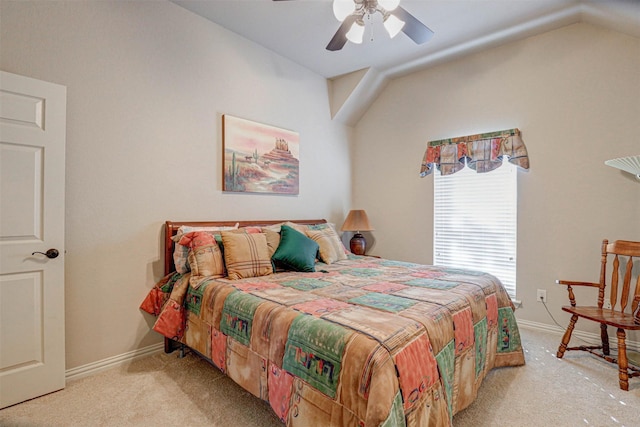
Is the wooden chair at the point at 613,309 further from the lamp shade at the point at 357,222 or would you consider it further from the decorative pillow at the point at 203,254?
the decorative pillow at the point at 203,254

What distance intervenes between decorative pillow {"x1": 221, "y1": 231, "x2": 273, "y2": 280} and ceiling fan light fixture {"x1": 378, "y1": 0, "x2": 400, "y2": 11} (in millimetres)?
1959

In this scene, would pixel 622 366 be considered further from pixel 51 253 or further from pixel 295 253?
pixel 51 253

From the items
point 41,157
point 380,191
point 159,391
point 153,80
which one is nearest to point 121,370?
point 159,391

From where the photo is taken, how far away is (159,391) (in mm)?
1988

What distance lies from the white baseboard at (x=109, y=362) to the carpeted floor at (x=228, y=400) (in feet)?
0.16

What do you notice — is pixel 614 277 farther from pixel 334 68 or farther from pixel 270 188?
pixel 334 68

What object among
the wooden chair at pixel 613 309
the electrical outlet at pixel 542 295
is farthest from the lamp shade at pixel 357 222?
the wooden chair at pixel 613 309

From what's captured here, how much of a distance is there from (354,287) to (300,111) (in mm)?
2509

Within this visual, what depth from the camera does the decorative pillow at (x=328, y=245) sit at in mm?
2990

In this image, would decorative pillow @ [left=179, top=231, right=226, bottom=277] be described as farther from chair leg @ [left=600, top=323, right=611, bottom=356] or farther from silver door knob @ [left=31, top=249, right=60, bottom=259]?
chair leg @ [left=600, top=323, right=611, bottom=356]

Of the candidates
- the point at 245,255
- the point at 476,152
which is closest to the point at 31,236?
the point at 245,255

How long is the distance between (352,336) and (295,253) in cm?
140

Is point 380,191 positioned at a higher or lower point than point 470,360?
higher

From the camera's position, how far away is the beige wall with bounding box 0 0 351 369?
2.10 meters
